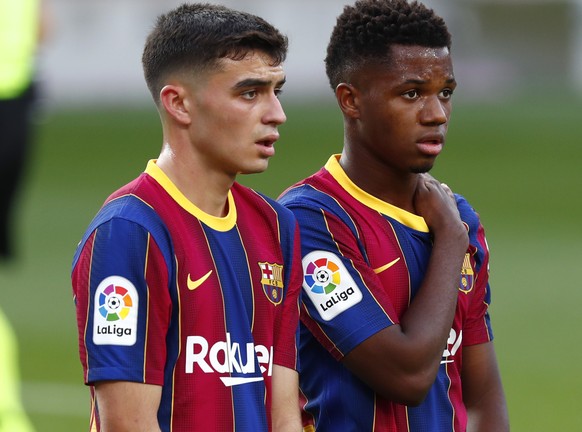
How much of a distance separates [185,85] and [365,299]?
85 cm

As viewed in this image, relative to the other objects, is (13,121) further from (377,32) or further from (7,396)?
(377,32)

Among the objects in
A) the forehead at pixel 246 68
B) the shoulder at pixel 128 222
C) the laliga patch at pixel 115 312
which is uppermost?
the forehead at pixel 246 68

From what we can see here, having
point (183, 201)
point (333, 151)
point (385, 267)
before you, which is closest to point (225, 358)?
point (183, 201)

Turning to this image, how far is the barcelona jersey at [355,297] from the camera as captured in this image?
3779 mm

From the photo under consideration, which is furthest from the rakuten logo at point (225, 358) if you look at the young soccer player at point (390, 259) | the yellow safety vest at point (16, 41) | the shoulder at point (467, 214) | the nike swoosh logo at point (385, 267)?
the yellow safety vest at point (16, 41)

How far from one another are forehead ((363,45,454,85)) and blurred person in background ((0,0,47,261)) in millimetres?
3706

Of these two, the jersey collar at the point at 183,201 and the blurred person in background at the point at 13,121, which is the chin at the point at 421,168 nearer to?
the jersey collar at the point at 183,201

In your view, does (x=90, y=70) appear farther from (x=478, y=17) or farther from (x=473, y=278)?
(x=473, y=278)

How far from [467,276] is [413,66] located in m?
0.71

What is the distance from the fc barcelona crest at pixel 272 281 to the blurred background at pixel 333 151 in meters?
0.96

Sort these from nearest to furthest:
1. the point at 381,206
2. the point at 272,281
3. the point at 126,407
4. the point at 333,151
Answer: the point at 126,407 → the point at 272,281 → the point at 381,206 → the point at 333,151

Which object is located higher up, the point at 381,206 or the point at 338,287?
the point at 381,206

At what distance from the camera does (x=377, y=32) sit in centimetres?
392

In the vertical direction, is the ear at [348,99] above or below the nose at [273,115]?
above
